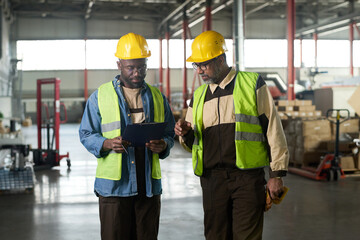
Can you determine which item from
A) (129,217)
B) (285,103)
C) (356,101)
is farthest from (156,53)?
(129,217)

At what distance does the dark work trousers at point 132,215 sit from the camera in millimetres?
3178

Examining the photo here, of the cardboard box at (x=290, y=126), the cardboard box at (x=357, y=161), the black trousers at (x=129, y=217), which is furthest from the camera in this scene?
the cardboard box at (x=290, y=126)

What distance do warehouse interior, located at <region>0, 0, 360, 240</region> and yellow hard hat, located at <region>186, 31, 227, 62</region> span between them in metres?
2.82

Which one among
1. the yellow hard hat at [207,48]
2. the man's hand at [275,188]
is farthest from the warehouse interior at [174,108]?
the yellow hard hat at [207,48]

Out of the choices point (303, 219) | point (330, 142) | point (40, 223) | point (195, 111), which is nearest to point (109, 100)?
point (195, 111)

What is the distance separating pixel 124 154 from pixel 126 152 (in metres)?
0.06

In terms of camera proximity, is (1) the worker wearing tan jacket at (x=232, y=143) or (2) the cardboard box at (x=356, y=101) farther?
(2) the cardboard box at (x=356, y=101)

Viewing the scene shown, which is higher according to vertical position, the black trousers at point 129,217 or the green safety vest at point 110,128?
the green safety vest at point 110,128

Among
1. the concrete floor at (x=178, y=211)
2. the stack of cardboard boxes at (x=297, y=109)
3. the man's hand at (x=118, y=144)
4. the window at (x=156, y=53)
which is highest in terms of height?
the window at (x=156, y=53)

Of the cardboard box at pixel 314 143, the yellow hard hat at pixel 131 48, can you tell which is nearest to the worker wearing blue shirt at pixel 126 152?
the yellow hard hat at pixel 131 48

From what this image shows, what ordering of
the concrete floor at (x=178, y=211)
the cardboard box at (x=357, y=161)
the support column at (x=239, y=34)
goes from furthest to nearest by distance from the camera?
1. the support column at (x=239, y=34)
2. the cardboard box at (x=357, y=161)
3. the concrete floor at (x=178, y=211)

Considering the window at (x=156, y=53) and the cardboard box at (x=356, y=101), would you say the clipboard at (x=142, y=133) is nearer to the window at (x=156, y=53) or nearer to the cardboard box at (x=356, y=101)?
the cardboard box at (x=356, y=101)

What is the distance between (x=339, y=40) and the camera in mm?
32438

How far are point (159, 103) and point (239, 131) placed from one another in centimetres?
63
